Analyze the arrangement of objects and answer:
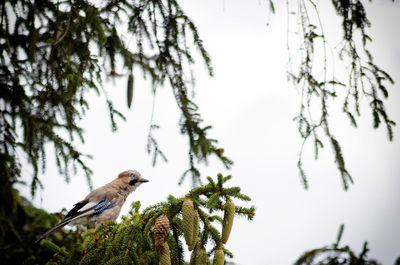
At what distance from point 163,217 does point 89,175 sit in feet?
7.55

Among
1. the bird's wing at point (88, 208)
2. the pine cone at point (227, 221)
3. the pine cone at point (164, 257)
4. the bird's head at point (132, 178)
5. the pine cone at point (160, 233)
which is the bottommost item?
the pine cone at point (164, 257)

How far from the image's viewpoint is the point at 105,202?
18.1 ft

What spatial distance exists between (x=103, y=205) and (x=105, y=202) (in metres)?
0.08

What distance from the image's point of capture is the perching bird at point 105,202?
5.00m

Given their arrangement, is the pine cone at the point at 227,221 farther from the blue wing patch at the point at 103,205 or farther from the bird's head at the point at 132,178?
the bird's head at the point at 132,178

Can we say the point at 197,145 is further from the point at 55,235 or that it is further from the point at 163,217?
the point at 55,235

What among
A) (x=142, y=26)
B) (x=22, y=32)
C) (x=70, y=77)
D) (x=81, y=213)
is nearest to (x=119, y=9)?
(x=142, y=26)

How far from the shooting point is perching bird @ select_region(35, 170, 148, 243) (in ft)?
16.4

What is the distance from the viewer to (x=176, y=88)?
3010 millimetres

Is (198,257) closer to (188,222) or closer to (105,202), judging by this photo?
(188,222)

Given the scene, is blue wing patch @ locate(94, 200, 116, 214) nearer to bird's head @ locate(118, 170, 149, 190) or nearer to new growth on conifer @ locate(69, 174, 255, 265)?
bird's head @ locate(118, 170, 149, 190)

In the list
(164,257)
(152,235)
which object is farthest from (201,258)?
(152,235)

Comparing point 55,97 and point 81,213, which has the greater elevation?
point 55,97

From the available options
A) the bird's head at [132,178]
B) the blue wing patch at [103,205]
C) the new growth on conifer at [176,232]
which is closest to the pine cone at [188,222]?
the new growth on conifer at [176,232]
